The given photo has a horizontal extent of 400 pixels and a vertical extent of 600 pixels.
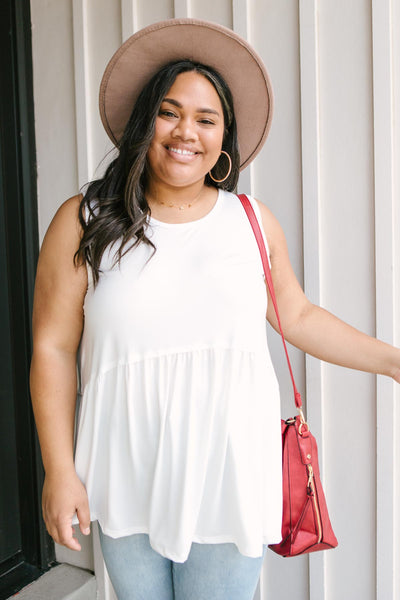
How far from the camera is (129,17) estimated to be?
205cm

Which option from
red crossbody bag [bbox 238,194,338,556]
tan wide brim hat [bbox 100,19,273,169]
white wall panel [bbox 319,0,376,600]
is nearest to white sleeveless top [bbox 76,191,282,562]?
red crossbody bag [bbox 238,194,338,556]

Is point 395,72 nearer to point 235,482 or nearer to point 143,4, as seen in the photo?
point 143,4

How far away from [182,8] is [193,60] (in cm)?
64

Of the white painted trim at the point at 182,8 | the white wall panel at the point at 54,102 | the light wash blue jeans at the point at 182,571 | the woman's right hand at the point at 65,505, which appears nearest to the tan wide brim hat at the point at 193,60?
the white painted trim at the point at 182,8

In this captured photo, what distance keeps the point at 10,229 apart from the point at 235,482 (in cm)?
147

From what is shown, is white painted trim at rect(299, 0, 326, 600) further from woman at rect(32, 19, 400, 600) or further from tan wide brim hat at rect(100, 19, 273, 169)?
woman at rect(32, 19, 400, 600)

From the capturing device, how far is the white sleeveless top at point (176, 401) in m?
1.29

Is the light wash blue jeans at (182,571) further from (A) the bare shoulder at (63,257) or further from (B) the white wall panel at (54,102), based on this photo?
(B) the white wall panel at (54,102)

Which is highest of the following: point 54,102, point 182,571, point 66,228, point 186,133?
point 54,102

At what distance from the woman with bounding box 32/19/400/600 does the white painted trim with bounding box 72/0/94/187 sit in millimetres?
780

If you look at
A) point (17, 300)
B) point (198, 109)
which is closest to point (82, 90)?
point (17, 300)

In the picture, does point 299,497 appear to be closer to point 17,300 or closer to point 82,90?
point 17,300

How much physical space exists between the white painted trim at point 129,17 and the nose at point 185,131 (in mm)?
931

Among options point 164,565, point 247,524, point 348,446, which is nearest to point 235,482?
point 247,524
